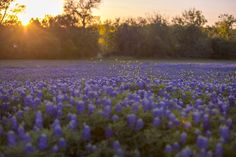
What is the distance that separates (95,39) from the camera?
5397 centimetres

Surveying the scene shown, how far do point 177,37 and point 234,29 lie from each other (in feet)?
140

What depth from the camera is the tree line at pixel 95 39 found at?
48750 mm

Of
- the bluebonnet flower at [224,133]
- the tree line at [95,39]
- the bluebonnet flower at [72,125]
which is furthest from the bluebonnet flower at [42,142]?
the tree line at [95,39]

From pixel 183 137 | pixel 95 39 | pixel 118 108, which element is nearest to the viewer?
pixel 183 137

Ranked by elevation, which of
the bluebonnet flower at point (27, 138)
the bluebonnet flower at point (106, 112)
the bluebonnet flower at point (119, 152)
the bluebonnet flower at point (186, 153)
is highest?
the bluebonnet flower at point (106, 112)

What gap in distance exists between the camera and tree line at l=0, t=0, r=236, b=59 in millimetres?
48750

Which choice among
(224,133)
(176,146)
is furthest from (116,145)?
(224,133)

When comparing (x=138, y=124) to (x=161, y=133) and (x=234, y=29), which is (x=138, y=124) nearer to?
(x=161, y=133)

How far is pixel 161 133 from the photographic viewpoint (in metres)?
5.76

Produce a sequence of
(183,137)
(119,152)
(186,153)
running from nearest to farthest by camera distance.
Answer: (186,153) → (119,152) → (183,137)

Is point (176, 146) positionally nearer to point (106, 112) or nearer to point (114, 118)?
point (114, 118)

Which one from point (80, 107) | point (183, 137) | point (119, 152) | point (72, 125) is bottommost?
point (119, 152)

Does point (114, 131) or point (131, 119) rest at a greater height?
point (131, 119)

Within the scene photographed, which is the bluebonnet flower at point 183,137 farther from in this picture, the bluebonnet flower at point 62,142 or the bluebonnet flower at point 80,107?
the bluebonnet flower at point 80,107
